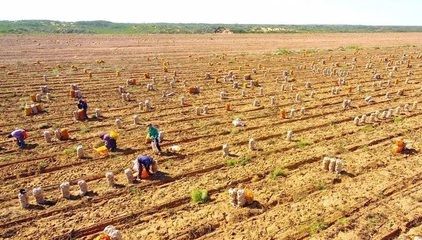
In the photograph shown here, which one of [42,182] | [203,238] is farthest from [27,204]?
[203,238]

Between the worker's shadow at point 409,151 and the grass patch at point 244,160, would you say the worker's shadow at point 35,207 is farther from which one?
the worker's shadow at point 409,151

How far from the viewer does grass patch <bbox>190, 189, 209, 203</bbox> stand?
461 inches

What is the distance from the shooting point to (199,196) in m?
11.8

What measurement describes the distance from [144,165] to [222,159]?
3.22 metres

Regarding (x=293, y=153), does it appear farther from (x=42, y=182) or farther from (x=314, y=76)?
(x=314, y=76)

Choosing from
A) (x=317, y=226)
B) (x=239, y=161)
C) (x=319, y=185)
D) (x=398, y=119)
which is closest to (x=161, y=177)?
(x=239, y=161)

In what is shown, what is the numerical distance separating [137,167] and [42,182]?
130 inches

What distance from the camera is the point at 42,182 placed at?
13008 mm

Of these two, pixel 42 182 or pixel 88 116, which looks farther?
pixel 88 116

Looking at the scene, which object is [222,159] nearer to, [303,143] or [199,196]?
[199,196]

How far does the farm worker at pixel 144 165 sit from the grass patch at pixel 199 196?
79.6 inches

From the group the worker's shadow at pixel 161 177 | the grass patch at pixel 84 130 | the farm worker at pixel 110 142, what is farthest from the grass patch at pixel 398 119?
the grass patch at pixel 84 130

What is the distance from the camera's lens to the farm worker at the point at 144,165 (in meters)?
12.8

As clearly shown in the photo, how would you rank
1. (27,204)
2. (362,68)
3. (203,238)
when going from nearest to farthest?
(203,238) < (27,204) < (362,68)
